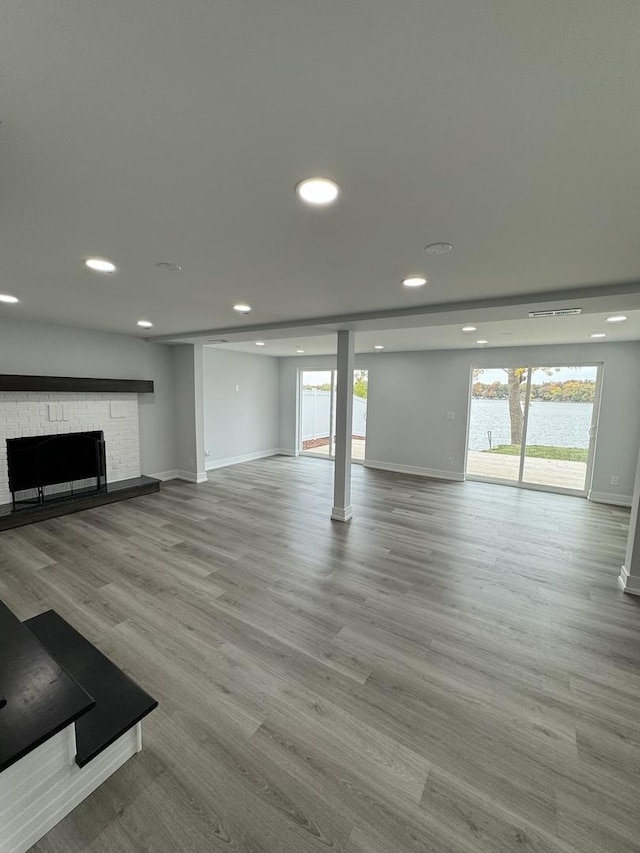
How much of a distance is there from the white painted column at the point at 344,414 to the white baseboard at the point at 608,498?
411cm

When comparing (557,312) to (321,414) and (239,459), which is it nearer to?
(321,414)

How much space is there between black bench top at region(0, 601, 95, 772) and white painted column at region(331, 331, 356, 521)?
10.4ft

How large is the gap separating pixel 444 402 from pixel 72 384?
239 inches

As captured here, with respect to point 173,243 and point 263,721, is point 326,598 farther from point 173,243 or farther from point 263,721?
point 173,243

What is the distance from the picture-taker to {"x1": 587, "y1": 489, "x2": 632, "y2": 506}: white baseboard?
5.27 metres

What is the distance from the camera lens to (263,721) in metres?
1.71

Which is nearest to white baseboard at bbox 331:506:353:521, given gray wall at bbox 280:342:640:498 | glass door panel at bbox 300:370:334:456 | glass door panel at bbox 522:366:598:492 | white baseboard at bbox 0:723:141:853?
gray wall at bbox 280:342:640:498

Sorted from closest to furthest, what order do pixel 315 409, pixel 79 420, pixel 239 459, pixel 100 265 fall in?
pixel 100 265
pixel 79 420
pixel 239 459
pixel 315 409

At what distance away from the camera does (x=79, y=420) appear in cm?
491

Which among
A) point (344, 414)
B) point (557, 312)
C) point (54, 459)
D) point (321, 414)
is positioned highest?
point (557, 312)

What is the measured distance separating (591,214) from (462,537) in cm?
334

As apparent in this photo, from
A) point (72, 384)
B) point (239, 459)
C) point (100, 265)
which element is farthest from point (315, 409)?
point (100, 265)

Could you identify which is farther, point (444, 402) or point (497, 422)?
point (444, 402)

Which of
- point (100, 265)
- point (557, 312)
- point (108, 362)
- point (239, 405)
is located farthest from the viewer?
point (239, 405)
